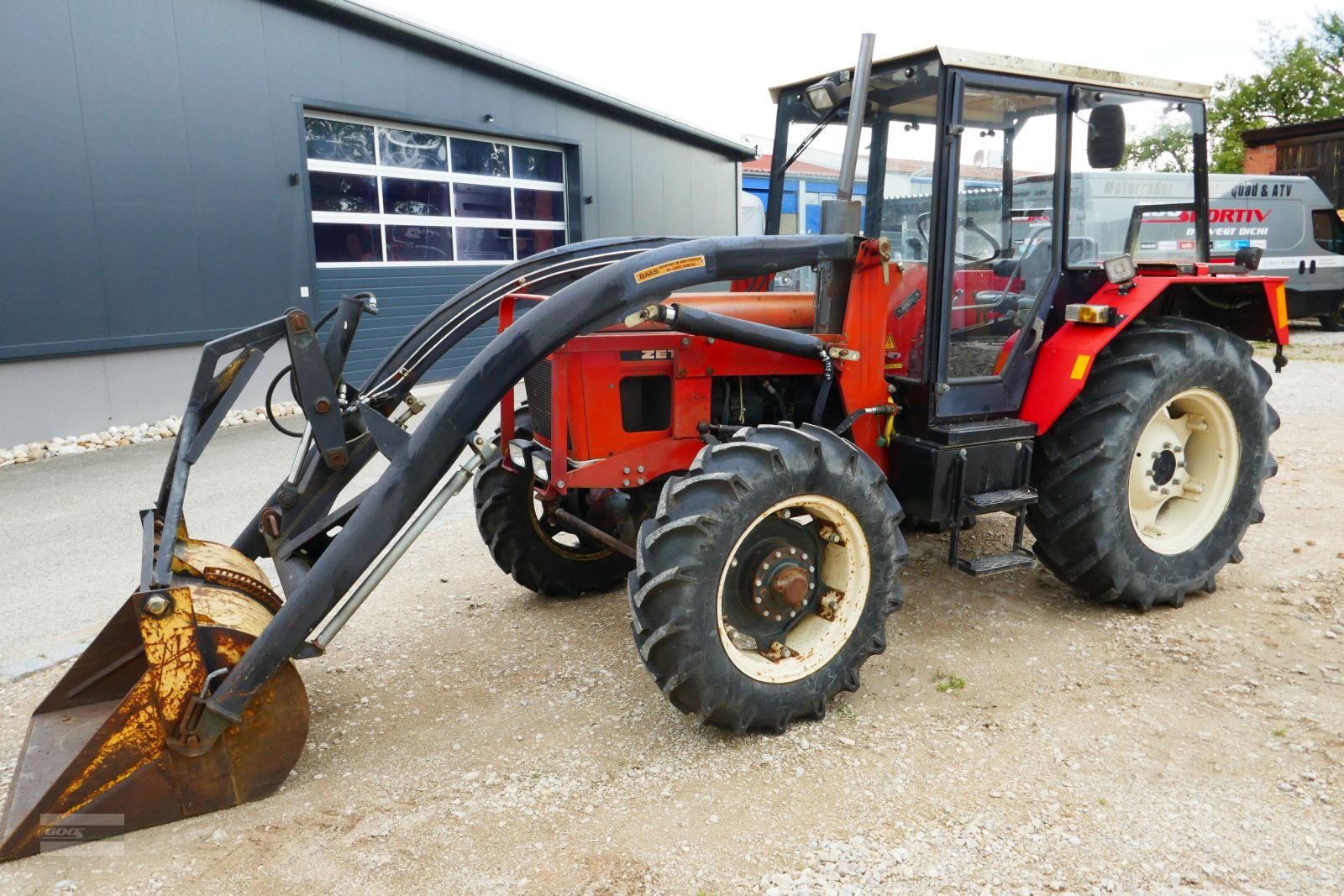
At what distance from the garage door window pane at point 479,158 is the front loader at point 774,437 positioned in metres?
8.09

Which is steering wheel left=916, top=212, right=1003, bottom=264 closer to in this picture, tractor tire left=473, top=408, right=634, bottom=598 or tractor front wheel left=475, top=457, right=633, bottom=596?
tractor front wheel left=475, top=457, right=633, bottom=596

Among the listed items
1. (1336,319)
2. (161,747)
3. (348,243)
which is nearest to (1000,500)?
(161,747)

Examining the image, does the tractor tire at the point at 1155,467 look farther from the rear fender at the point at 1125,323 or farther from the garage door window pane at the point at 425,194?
the garage door window pane at the point at 425,194

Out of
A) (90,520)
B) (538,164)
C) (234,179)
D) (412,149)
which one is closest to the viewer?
(90,520)

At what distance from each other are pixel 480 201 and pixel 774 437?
9.94 meters

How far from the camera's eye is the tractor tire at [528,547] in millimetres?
4289

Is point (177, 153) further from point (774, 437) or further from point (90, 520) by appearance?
point (774, 437)

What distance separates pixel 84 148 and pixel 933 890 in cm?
906

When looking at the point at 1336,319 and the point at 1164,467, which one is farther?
the point at 1336,319

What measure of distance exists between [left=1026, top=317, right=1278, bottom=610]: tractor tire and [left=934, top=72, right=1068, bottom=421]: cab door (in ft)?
1.18

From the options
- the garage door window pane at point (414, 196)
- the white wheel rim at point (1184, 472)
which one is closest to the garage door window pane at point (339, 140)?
the garage door window pane at point (414, 196)

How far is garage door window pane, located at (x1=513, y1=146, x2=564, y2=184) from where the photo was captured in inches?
492

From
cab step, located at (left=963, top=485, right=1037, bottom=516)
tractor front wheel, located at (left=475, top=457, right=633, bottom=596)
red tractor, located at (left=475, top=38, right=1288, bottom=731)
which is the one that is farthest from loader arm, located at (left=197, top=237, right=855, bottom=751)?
cab step, located at (left=963, top=485, right=1037, bottom=516)

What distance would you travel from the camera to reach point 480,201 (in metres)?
12.2
